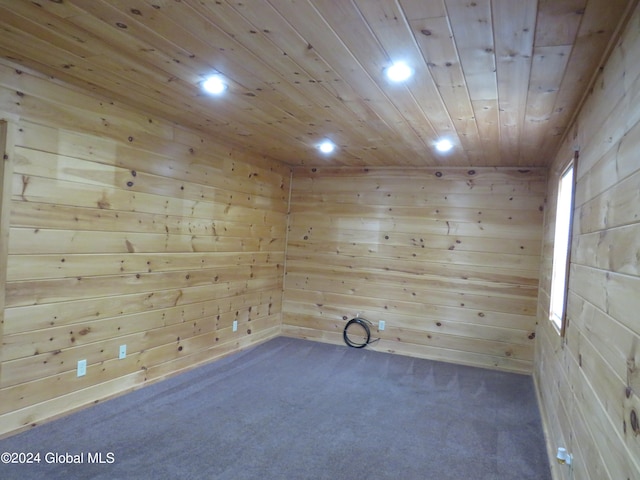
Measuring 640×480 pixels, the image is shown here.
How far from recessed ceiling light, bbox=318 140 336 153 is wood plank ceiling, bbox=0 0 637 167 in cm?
54

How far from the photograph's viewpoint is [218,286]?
14.0 ft

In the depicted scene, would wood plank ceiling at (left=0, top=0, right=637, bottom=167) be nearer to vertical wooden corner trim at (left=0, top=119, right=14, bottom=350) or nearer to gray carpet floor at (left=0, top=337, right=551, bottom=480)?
vertical wooden corner trim at (left=0, top=119, right=14, bottom=350)

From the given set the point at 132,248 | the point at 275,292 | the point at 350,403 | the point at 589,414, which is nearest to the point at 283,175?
the point at 275,292

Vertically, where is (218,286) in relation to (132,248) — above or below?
below

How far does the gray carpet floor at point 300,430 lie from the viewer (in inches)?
94.6

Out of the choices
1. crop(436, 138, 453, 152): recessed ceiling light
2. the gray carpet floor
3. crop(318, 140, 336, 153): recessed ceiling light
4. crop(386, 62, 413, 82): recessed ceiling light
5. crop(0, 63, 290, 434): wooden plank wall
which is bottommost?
the gray carpet floor

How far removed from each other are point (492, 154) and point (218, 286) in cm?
303

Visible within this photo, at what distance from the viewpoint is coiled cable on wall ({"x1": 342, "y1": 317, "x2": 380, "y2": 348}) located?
5125 millimetres

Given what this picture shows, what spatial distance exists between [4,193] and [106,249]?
0.77 meters

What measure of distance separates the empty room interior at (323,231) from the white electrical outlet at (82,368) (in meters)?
0.06

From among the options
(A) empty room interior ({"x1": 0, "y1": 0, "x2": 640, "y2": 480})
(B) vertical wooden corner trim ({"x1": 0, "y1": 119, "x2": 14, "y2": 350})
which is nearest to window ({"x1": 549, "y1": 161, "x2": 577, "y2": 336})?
(A) empty room interior ({"x1": 0, "y1": 0, "x2": 640, "y2": 480})

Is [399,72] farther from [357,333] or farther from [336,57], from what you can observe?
[357,333]

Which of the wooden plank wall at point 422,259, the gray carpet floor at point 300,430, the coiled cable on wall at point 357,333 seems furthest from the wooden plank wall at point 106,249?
the coiled cable on wall at point 357,333

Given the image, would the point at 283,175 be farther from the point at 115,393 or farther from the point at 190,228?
the point at 115,393
